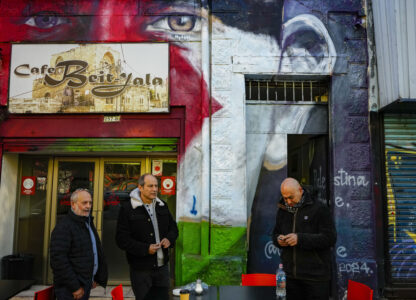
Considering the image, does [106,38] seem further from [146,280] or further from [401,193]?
[401,193]

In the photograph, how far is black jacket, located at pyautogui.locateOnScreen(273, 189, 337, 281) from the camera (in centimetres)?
389

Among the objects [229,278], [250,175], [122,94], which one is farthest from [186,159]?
[229,278]

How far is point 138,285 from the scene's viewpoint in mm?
4273

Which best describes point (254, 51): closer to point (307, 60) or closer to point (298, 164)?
point (307, 60)

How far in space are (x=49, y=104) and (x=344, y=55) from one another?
544cm

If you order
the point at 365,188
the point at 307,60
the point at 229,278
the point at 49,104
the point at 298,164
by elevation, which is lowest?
the point at 229,278

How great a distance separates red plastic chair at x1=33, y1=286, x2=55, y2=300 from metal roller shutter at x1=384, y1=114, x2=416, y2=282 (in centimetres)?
545

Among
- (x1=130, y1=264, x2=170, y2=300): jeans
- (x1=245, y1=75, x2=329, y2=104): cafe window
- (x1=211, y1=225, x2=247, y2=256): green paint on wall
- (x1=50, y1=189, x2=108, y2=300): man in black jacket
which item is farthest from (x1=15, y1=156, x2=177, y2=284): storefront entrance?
(x1=50, y1=189, x2=108, y2=300): man in black jacket

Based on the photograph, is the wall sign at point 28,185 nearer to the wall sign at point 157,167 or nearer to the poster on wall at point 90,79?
the poster on wall at point 90,79

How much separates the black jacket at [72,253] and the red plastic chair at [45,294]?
170 mm

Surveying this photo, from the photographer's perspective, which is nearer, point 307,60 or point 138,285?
point 138,285

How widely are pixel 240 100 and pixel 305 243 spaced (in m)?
3.31

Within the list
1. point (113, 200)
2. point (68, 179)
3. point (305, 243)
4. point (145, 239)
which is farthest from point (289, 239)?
point (68, 179)

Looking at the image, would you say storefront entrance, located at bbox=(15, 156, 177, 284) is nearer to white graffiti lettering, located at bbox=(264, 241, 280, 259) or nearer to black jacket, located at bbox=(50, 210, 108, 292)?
white graffiti lettering, located at bbox=(264, 241, 280, 259)
